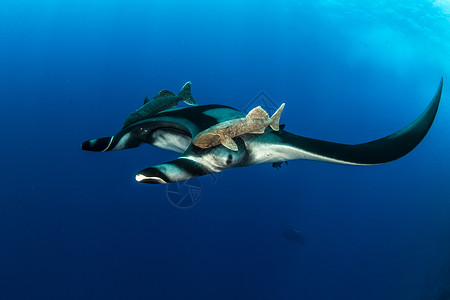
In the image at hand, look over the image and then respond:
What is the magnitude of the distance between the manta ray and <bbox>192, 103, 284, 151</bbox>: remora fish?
0.07m

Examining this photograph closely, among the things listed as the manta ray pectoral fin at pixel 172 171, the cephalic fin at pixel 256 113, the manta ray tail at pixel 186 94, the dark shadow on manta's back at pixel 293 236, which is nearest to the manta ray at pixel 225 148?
the manta ray pectoral fin at pixel 172 171

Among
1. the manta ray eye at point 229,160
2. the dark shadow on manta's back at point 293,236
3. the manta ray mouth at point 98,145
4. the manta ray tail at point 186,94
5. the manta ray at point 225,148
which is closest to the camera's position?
the manta ray at point 225,148

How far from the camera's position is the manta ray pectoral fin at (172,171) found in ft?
5.36

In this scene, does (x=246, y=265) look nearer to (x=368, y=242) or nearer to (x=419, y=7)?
(x=368, y=242)

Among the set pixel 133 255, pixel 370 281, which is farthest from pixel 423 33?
pixel 133 255

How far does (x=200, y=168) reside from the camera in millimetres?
1987

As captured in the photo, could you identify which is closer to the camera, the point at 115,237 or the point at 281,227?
the point at 115,237

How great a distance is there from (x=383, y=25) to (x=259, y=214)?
76.3 feet

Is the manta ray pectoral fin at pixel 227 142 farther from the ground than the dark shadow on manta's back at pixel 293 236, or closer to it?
closer to it

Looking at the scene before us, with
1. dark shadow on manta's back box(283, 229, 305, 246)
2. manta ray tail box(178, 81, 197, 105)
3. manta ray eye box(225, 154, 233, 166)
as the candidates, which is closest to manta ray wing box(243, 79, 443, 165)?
manta ray eye box(225, 154, 233, 166)

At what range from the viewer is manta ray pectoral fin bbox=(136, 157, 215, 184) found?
163cm

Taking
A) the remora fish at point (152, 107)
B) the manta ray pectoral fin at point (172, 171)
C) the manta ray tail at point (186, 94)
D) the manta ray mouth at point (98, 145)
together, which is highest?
the manta ray tail at point (186, 94)

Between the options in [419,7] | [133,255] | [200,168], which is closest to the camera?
[200,168]

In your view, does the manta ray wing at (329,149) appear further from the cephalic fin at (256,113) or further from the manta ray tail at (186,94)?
the manta ray tail at (186,94)
